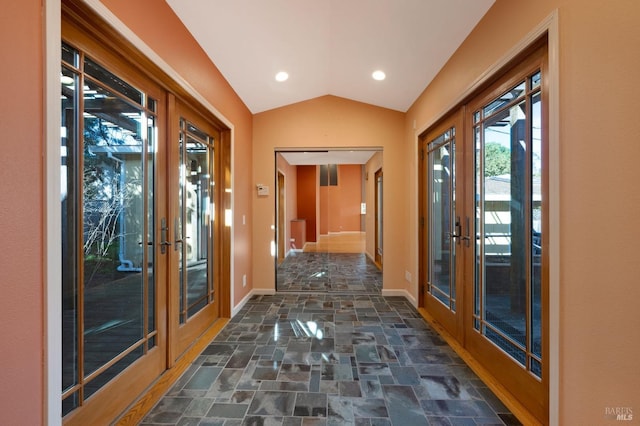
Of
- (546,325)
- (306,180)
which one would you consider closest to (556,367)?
(546,325)

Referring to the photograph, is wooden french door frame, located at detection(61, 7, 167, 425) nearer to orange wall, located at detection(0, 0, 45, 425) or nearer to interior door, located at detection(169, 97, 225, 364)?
interior door, located at detection(169, 97, 225, 364)

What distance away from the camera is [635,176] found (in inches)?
42.6

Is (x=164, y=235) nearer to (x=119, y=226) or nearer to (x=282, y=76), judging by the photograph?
(x=119, y=226)

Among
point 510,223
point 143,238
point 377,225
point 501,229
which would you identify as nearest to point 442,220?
point 501,229

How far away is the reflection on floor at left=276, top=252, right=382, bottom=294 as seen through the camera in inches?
178

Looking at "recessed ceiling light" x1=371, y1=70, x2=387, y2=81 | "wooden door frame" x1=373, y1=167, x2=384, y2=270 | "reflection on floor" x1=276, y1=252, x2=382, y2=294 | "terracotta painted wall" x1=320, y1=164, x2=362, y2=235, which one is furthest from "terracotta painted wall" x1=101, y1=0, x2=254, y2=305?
"terracotta painted wall" x1=320, y1=164, x2=362, y2=235

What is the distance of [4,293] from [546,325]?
8.15 feet

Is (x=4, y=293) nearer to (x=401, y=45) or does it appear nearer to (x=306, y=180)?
(x=401, y=45)

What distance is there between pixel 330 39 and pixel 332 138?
4.92 feet

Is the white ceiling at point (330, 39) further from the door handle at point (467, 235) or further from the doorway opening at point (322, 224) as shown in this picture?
the door handle at point (467, 235)

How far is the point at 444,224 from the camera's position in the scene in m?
3.04

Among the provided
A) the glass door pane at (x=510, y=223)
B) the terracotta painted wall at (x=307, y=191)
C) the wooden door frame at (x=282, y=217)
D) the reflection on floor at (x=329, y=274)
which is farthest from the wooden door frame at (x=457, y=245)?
the terracotta painted wall at (x=307, y=191)

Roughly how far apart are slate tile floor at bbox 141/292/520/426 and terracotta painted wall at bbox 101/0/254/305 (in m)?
1.07

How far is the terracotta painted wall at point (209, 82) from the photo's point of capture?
174cm
